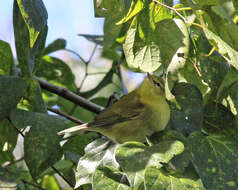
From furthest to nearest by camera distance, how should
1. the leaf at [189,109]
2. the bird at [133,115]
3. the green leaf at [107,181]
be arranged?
1. the bird at [133,115]
2. the leaf at [189,109]
3. the green leaf at [107,181]

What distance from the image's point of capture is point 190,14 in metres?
1.16

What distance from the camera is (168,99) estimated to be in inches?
35.5

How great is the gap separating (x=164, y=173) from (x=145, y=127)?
67 centimetres

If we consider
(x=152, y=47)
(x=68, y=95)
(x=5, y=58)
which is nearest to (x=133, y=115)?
(x=68, y=95)

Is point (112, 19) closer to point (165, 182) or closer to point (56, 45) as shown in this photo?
point (165, 182)

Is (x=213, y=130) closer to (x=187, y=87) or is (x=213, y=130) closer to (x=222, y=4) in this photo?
(x=187, y=87)

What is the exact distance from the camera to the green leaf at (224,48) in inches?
33.7

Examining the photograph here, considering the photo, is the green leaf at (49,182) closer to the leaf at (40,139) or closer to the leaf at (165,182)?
the leaf at (40,139)

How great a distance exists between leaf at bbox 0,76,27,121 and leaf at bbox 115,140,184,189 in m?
0.48

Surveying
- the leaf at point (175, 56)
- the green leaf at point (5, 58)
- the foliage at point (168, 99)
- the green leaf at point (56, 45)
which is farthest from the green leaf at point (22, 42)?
the green leaf at point (56, 45)

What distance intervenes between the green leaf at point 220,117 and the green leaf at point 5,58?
0.76 metres

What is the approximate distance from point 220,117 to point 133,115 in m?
0.68

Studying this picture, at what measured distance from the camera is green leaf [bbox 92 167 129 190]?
100 centimetres

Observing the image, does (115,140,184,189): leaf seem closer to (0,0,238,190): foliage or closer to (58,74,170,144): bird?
(0,0,238,190): foliage
